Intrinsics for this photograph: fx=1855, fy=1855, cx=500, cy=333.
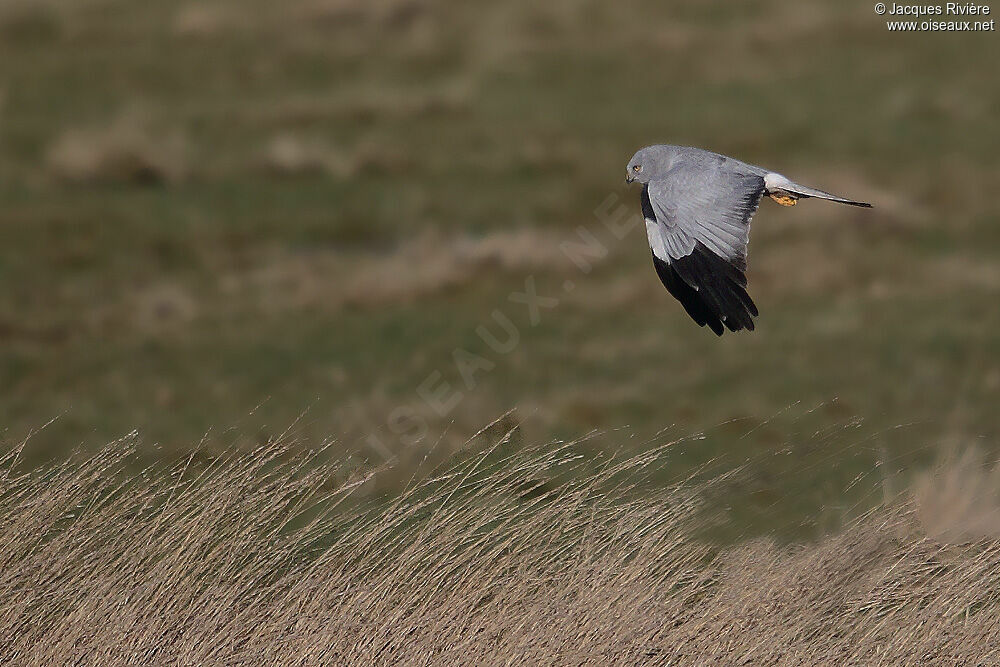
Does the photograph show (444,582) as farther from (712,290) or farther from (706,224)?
(706,224)

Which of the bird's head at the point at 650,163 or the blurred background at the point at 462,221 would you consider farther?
the blurred background at the point at 462,221

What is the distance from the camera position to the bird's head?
7530 mm

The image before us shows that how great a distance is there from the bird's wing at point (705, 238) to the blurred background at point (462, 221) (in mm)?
2323

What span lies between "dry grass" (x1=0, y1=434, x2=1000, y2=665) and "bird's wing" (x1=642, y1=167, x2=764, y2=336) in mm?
660

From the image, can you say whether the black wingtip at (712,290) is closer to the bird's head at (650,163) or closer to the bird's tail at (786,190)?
the bird's tail at (786,190)

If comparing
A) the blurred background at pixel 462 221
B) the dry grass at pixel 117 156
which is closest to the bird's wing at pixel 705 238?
the blurred background at pixel 462 221

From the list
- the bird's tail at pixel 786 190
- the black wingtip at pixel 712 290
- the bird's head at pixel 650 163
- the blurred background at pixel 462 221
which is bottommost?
the blurred background at pixel 462 221

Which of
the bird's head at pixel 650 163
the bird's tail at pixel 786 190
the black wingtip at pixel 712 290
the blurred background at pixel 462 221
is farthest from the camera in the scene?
the blurred background at pixel 462 221

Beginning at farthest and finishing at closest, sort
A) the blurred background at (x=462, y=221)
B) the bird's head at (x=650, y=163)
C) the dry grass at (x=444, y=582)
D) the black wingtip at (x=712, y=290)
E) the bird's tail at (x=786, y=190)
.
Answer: the blurred background at (x=462, y=221) < the bird's head at (x=650, y=163) < the bird's tail at (x=786, y=190) < the black wingtip at (x=712, y=290) < the dry grass at (x=444, y=582)

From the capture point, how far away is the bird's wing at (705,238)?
655cm

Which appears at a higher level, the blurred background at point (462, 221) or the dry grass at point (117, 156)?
the dry grass at point (117, 156)

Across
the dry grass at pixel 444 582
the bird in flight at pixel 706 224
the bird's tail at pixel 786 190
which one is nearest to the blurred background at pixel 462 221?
the bird's tail at pixel 786 190

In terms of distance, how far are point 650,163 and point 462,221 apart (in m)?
10.1

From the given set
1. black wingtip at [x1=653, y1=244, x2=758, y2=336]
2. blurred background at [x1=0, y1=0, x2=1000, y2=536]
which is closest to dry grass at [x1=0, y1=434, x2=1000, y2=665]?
black wingtip at [x1=653, y1=244, x2=758, y2=336]
